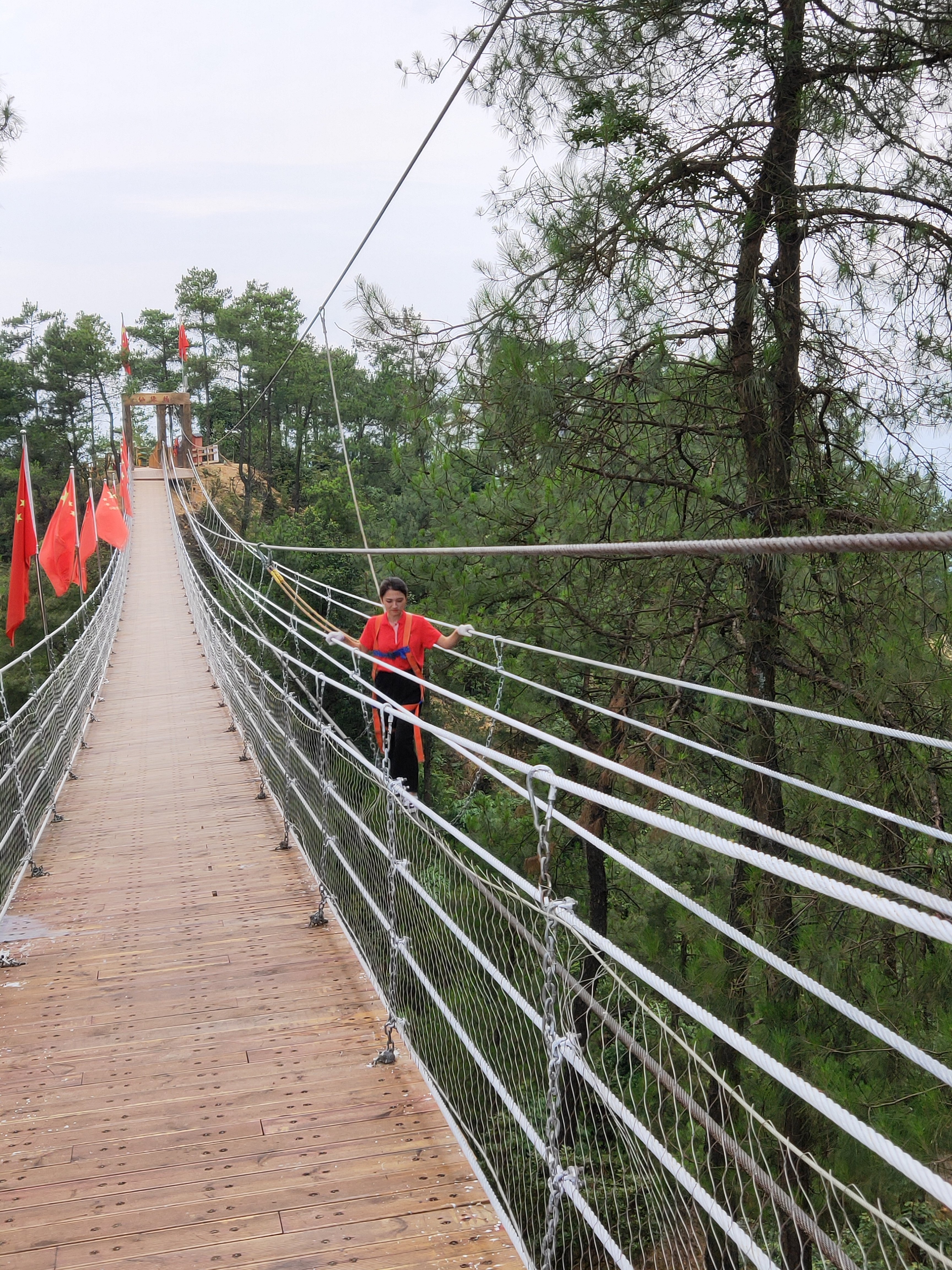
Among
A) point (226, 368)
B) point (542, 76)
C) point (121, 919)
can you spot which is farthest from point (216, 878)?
point (226, 368)

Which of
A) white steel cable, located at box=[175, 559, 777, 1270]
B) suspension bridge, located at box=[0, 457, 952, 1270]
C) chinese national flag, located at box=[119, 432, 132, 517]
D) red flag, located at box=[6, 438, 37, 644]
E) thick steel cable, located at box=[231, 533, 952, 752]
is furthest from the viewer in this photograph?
chinese national flag, located at box=[119, 432, 132, 517]

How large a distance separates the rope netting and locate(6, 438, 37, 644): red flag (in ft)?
7.57

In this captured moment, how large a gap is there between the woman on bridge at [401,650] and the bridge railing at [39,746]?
1.17 meters

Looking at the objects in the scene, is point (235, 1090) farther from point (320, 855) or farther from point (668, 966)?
point (668, 966)

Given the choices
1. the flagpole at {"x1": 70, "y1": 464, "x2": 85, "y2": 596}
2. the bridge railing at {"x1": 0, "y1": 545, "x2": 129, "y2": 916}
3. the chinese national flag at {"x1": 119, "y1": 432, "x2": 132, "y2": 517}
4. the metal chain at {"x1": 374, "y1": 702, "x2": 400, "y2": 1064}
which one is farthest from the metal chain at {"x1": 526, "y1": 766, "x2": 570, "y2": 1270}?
the chinese national flag at {"x1": 119, "y1": 432, "x2": 132, "y2": 517}

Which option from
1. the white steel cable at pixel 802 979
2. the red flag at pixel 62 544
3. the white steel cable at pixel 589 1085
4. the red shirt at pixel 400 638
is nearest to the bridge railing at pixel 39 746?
the red shirt at pixel 400 638

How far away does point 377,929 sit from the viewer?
3281mm

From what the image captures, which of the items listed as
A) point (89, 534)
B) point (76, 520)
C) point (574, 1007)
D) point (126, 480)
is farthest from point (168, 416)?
point (574, 1007)

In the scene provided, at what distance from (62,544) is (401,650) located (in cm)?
811

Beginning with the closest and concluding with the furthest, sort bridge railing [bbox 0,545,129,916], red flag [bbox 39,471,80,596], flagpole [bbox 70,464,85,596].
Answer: bridge railing [bbox 0,545,129,916], red flag [bbox 39,471,80,596], flagpole [bbox 70,464,85,596]

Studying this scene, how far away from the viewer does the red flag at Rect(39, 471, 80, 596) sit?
35.3 feet

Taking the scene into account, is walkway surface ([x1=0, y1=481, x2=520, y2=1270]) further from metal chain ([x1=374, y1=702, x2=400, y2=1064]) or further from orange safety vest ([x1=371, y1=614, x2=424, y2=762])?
orange safety vest ([x1=371, y1=614, x2=424, y2=762])

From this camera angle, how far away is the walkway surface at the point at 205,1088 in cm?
200

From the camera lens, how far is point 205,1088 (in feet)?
8.57
